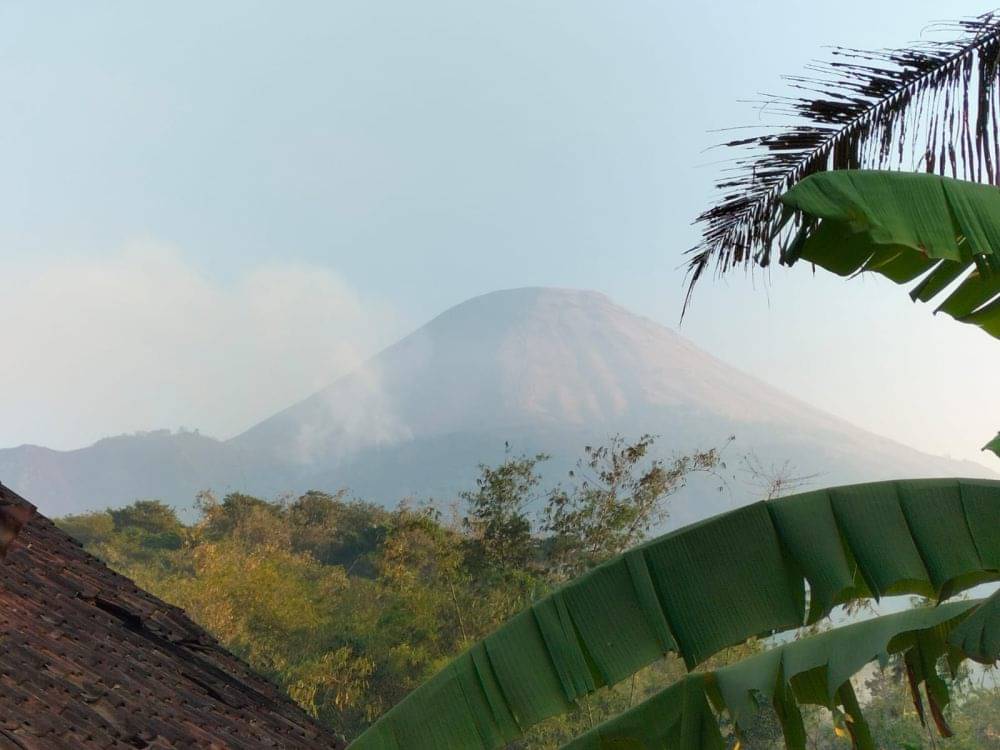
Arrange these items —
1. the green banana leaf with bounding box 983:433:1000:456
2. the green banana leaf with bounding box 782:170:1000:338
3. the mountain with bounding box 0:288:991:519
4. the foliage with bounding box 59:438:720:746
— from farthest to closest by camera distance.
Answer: the mountain with bounding box 0:288:991:519 → the foliage with bounding box 59:438:720:746 → the green banana leaf with bounding box 983:433:1000:456 → the green banana leaf with bounding box 782:170:1000:338

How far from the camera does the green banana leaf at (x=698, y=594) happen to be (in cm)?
208

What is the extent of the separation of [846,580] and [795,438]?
165096 millimetres

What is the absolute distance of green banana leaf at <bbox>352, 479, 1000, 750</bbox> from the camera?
81.8 inches

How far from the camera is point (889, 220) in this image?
2242mm

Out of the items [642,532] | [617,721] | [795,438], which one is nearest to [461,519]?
[642,532]

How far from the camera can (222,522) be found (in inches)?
1166

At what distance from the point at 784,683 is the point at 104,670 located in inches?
115

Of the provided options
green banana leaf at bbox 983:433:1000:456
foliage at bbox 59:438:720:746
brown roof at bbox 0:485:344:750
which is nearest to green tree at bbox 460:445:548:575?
foliage at bbox 59:438:720:746

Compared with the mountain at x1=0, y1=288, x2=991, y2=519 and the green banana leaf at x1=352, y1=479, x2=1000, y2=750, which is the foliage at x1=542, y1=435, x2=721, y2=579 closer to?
the green banana leaf at x1=352, y1=479, x2=1000, y2=750

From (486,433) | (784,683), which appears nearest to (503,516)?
(784,683)

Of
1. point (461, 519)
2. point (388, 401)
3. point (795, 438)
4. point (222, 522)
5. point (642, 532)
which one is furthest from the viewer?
point (388, 401)

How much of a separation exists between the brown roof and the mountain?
13000 centimetres

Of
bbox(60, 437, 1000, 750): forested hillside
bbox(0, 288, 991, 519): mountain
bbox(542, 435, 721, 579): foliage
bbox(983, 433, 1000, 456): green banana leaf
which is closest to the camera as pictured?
bbox(983, 433, 1000, 456): green banana leaf

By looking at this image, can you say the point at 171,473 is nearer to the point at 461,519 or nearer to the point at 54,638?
the point at 461,519
